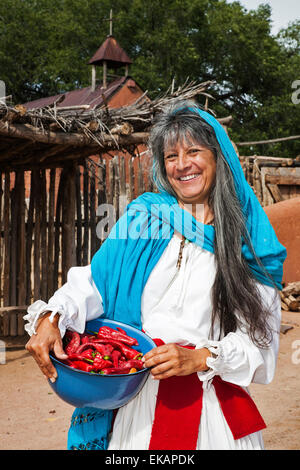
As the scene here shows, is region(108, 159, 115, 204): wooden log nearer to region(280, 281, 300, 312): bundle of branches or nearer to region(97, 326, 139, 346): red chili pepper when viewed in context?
region(280, 281, 300, 312): bundle of branches

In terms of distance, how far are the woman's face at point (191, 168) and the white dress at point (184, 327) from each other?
23 cm

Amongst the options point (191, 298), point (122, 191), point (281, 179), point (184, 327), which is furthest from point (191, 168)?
point (281, 179)

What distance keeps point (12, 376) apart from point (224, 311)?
13.9 ft

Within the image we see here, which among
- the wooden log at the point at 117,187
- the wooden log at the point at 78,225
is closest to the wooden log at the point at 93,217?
the wooden log at the point at 78,225

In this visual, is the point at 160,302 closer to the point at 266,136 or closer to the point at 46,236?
the point at 46,236

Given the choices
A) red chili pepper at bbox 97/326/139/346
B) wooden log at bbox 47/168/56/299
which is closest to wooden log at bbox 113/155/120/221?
wooden log at bbox 47/168/56/299

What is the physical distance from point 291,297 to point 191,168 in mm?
7028

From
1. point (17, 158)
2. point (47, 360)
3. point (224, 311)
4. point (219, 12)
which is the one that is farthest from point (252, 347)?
point (219, 12)

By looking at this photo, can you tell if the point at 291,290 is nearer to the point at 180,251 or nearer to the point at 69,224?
the point at 69,224

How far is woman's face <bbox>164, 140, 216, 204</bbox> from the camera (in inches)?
79.5

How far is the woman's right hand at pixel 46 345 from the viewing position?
1685mm

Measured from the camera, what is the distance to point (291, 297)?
28.0 ft

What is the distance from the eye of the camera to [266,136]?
2802 cm

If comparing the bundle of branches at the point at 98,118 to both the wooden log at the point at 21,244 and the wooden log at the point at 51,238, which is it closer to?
the wooden log at the point at 51,238
